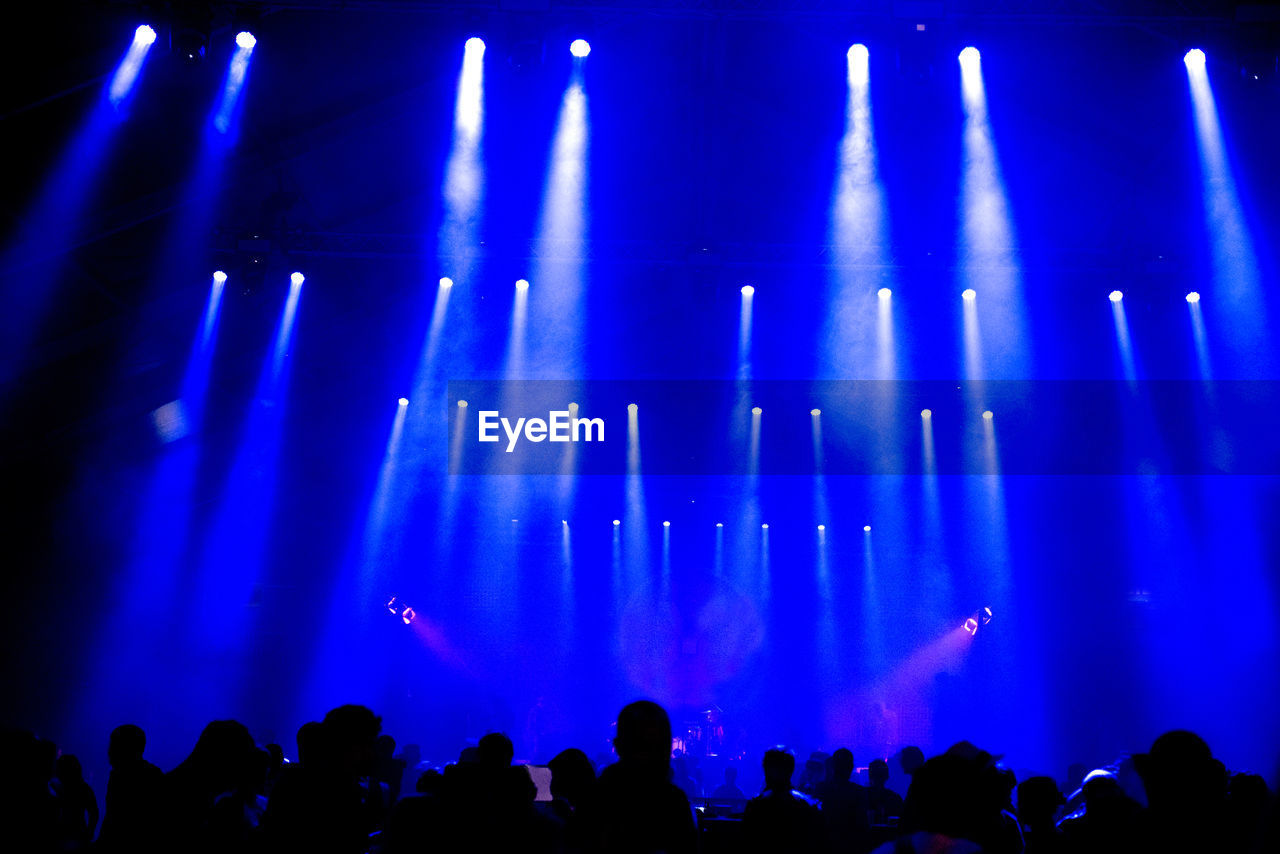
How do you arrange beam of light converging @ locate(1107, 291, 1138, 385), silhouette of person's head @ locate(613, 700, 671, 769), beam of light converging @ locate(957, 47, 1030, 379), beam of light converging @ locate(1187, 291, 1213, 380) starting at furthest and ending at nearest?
beam of light converging @ locate(1107, 291, 1138, 385), beam of light converging @ locate(1187, 291, 1213, 380), beam of light converging @ locate(957, 47, 1030, 379), silhouette of person's head @ locate(613, 700, 671, 769)

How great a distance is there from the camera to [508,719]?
55.8ft

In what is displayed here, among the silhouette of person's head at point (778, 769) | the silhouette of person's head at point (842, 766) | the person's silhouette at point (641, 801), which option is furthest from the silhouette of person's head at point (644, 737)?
the silhouette of person's head at point (842, 766)

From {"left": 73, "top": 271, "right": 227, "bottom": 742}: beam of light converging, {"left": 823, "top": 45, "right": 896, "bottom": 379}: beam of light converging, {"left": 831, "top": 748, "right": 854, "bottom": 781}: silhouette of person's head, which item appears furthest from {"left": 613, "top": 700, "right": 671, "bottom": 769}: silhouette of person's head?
{"left": 73, "top": 271, "right": 227, "bottom": 742}: beam of light converging

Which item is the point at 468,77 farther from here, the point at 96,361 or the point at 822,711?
the point at 822,711

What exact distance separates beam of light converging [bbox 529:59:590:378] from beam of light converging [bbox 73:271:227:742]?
14.0ft

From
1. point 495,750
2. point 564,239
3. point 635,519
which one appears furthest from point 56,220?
point 635,519

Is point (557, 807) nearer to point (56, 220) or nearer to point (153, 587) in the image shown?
point (56, 220)

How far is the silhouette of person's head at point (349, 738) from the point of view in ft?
9.21

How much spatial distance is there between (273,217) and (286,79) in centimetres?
157

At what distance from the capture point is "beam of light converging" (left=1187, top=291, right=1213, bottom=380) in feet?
34.3

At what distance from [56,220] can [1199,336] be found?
1194 centimetres

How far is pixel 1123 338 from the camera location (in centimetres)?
1106

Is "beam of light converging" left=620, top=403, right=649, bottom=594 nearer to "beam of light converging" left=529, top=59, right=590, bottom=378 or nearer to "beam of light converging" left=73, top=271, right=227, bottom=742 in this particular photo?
"beam of light converging" left=529, top=59, right=590, bottom=378

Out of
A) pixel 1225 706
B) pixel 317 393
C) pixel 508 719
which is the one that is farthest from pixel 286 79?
pixel 1225 706
